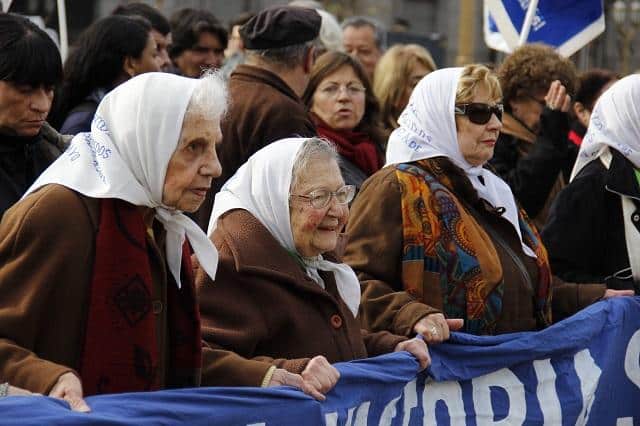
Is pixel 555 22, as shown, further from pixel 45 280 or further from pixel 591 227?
pixel 45 280

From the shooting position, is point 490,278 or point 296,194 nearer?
point 296,194

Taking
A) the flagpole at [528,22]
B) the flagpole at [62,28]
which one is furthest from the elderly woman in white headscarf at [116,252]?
the flagpole at [528,22]

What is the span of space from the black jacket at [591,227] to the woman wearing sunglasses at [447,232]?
453 millimetres

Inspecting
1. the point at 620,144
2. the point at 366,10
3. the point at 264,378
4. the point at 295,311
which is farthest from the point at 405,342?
the point at 366,10

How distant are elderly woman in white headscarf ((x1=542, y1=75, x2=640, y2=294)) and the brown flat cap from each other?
144cm

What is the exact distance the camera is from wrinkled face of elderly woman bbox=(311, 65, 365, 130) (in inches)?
280

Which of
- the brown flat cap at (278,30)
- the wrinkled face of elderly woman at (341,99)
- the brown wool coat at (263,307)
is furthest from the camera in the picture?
the wrinkled face of elderly woman at (341,99)

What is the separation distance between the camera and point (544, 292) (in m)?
5.82

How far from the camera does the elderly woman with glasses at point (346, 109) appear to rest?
22.9ft

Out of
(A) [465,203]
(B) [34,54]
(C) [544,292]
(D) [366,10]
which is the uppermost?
(B) [34,54]

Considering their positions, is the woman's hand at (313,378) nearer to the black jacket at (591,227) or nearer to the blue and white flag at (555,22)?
the black jacket at (591,227)

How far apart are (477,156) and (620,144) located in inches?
41.7

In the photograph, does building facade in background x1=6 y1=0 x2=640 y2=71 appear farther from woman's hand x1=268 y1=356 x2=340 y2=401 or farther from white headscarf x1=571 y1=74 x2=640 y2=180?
woman's hand x1=268 y1=356 x2=340 y2=401

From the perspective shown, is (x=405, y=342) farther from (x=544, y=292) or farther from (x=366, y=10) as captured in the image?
(x=366, y=10)
